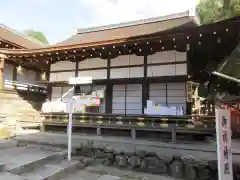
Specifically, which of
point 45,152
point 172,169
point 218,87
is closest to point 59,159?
point 45,152

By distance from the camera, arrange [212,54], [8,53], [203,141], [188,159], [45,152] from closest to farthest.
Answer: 1. [188,159]
2. [45,152]
3. [203,141]
4. [212,54]
5. [8,53]

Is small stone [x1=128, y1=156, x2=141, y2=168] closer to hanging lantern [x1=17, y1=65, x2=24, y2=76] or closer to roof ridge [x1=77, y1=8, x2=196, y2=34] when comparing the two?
roof ridge [x1=77, y1=8, x2=196, y2=34]

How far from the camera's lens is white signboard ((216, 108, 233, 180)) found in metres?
3.80

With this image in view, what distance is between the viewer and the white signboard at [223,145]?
12.5ft

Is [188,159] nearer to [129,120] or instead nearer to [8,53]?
[129,120]

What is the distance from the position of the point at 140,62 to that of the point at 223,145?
5.14 metres

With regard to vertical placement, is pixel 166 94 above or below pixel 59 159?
above

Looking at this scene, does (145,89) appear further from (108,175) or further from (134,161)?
(108,175)

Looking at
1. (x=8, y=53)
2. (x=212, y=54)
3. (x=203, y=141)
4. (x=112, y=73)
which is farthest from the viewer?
(x=8, y=53)

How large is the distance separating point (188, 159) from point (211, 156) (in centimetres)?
85

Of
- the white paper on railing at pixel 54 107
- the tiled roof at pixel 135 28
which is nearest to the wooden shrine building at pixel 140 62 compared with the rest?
the white paper on railing at pixel 54 107

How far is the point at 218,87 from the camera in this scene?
5.34m

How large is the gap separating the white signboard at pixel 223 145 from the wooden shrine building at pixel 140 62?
2.92 m

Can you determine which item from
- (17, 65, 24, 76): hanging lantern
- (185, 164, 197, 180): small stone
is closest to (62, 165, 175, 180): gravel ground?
(185, 164, 197, 180): small stone
